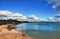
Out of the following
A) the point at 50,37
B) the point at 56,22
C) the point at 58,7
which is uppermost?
the point at 58,7

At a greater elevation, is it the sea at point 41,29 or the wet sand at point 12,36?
the sea at point 41,29

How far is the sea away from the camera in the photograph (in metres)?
1.93

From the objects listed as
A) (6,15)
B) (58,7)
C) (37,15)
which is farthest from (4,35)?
(58,7)

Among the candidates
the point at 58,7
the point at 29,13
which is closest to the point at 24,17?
the point at 29,13

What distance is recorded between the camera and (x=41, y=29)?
1.95 meters

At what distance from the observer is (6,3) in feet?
6.61

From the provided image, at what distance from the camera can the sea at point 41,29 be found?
1931 millimetres

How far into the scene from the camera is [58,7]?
201cm

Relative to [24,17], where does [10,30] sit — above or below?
below

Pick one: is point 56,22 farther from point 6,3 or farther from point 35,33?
point 6,3

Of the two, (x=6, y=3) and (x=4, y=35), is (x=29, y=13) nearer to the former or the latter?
(x=6, y=3)

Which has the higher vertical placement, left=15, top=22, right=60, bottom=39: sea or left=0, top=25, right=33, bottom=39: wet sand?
left=15, top=22, right=60, bottom=39: sea

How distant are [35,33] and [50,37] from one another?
0.26 meters

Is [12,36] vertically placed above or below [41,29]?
below
